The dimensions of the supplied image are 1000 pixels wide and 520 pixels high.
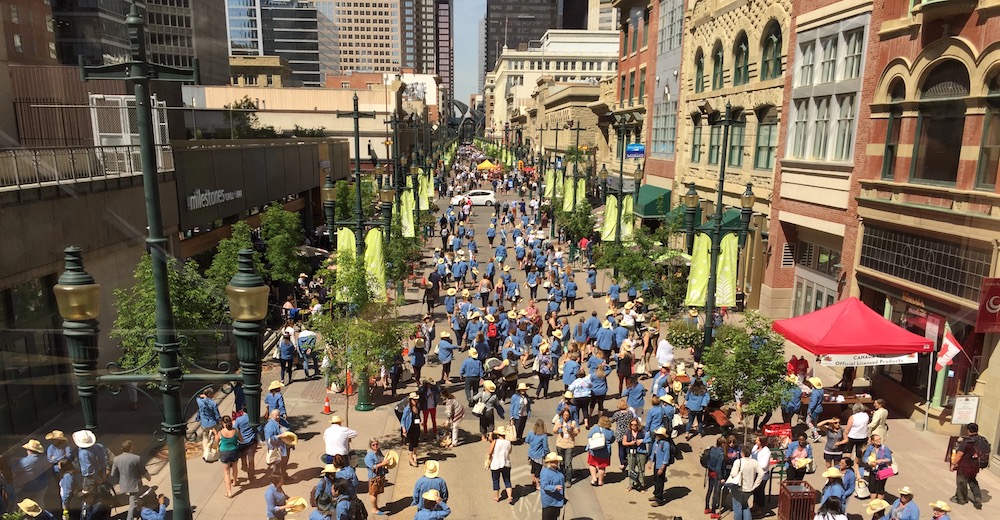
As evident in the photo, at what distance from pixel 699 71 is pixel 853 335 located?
21.0m

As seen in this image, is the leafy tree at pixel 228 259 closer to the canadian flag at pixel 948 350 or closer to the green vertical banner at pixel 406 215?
the green vertical banner at pixel 406 215

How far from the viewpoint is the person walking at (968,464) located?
39.2ft

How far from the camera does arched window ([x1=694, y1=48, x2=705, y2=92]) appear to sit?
32062mm

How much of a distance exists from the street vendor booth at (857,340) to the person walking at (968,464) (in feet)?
8.77

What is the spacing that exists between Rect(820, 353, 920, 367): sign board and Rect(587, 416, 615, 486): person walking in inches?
219

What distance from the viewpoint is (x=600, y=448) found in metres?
12.2

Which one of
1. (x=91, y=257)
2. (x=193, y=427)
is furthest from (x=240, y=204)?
(x=193, y=427)

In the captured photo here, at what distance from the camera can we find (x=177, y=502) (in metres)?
6.25

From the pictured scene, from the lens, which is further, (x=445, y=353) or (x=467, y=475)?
(x=445, y=353)

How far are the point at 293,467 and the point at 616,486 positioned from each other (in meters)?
6.38

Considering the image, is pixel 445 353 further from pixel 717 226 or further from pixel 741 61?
pixel 741 61

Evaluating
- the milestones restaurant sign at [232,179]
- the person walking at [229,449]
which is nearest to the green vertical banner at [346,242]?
the person walking at [229,449]

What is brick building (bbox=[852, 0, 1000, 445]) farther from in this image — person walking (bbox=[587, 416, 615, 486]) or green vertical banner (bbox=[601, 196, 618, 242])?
green vertical banner (bbox=[601, 196, 618, 242])

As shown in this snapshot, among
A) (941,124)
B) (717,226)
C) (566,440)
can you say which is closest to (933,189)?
(941,124)
